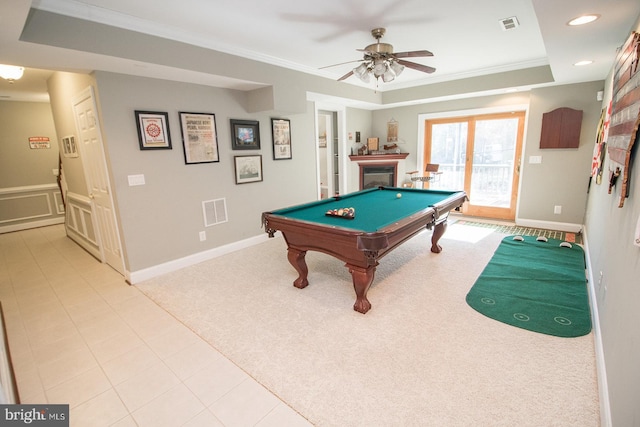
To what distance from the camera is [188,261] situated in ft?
12.8

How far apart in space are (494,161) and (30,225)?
958cm

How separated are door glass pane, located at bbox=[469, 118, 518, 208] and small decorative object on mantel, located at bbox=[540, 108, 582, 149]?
0.67m

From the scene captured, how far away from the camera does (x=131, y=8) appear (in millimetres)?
2484

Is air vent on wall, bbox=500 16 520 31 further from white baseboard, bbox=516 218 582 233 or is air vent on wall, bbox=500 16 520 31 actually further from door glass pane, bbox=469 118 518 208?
white baseboard, bbox=516 218 582 233

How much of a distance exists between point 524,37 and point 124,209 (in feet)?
16.6

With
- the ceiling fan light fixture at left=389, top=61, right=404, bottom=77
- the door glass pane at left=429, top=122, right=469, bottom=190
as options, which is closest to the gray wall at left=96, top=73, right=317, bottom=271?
the ceiling fan light fixture at left=389, top=61, right=404, bottom=77

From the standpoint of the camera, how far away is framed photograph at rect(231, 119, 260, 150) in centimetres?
419

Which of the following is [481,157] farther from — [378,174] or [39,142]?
[39,142]

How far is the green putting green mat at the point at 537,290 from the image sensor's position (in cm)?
242

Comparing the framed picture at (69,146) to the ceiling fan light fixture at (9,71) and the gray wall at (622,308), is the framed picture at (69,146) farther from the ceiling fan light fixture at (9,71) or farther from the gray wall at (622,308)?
the gray wall at (622,308)

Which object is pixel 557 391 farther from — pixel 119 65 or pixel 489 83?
pixel 489 83

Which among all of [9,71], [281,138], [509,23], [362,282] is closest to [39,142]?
[9,71]

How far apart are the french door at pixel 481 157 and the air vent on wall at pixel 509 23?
271 cm

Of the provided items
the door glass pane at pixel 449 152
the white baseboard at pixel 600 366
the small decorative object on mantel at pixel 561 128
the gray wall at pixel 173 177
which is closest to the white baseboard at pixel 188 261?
the gray wall at pixel 173 177
